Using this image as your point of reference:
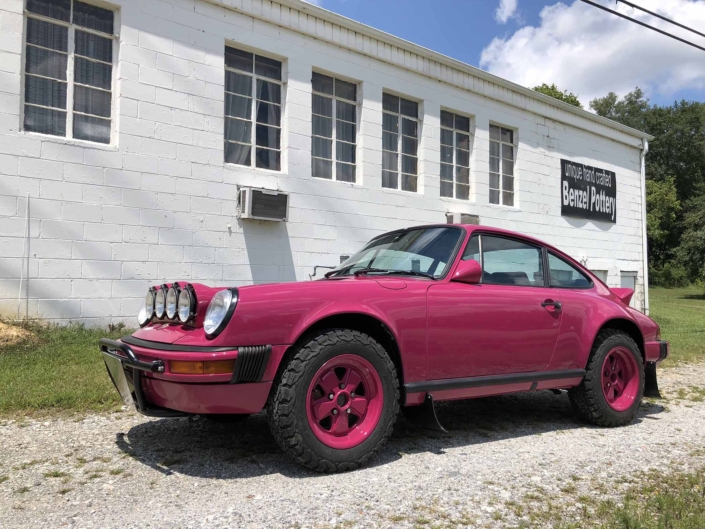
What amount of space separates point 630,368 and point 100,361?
5.26 m

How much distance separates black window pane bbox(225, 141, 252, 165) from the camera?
984 centimetres

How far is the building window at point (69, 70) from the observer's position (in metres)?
8.04

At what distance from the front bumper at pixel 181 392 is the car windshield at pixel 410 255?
4.65 ft

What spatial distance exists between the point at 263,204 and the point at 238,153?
3.22 feet

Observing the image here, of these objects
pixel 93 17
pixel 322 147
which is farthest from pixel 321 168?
pixel 93 17

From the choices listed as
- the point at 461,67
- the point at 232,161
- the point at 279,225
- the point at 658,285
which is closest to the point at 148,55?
the point at 232,161

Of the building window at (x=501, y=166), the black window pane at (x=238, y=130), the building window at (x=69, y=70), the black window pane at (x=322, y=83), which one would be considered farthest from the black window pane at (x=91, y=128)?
the building window at (x=501, y=166)

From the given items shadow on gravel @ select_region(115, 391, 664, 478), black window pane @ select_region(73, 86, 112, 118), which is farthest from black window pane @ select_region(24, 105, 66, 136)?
shadow on gravel @ select_region(115, 391, 664, 478)

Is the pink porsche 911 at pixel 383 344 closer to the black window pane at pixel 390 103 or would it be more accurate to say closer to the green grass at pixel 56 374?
the green grass at pixel 56 374

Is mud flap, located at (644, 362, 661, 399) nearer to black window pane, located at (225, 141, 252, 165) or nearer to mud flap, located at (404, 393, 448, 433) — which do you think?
mud flap, located at (404, 393, 448, 433)

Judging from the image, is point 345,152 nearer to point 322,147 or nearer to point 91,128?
point 322,147

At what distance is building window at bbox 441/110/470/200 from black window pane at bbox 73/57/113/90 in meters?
6.93

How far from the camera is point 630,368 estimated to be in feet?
16.4

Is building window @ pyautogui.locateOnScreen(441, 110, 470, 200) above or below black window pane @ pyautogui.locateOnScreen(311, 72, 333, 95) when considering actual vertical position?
below
